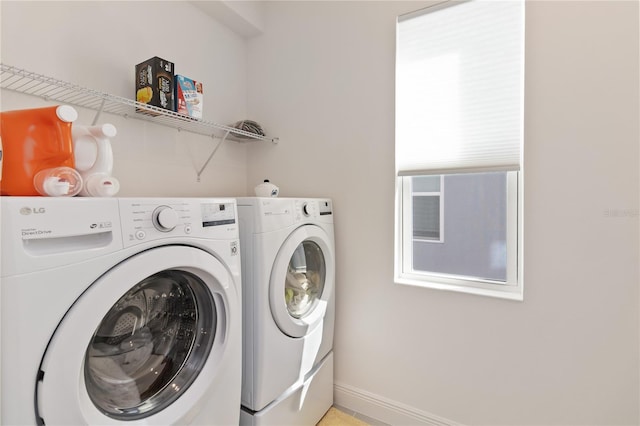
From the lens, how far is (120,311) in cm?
91

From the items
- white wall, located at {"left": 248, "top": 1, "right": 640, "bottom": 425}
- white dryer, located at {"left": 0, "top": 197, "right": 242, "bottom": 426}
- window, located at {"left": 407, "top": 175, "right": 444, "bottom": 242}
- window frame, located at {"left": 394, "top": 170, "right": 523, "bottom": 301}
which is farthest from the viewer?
window, located at {"left": 407, "top": 175, "right": 444, "bottom": 242}

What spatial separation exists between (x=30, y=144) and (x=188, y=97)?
78 centimetres

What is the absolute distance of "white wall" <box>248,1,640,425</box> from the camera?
1263 mm

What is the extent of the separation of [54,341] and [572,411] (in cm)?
187

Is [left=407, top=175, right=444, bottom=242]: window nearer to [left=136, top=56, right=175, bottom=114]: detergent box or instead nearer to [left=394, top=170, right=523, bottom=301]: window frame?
[left=394, top=170, right=523, bottom=301]: window frame

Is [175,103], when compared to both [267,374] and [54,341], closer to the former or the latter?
[54,341]

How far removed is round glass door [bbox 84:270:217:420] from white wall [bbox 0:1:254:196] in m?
0.76

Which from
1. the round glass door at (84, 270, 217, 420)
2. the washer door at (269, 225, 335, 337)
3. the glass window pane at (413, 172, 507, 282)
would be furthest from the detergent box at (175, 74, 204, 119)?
the glass window pane at (413, 172, 507, 282)

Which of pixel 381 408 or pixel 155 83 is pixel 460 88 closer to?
pixel 155 83

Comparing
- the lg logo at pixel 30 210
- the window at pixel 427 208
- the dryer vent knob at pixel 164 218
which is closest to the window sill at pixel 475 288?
the window at pixel 427 208

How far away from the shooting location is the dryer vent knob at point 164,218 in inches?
35.2

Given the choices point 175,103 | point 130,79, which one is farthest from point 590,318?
point 130,79

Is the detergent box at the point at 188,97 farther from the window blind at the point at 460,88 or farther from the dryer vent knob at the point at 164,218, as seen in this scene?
the window blind at the point at 460,88

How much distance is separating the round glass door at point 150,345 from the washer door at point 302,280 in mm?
338
